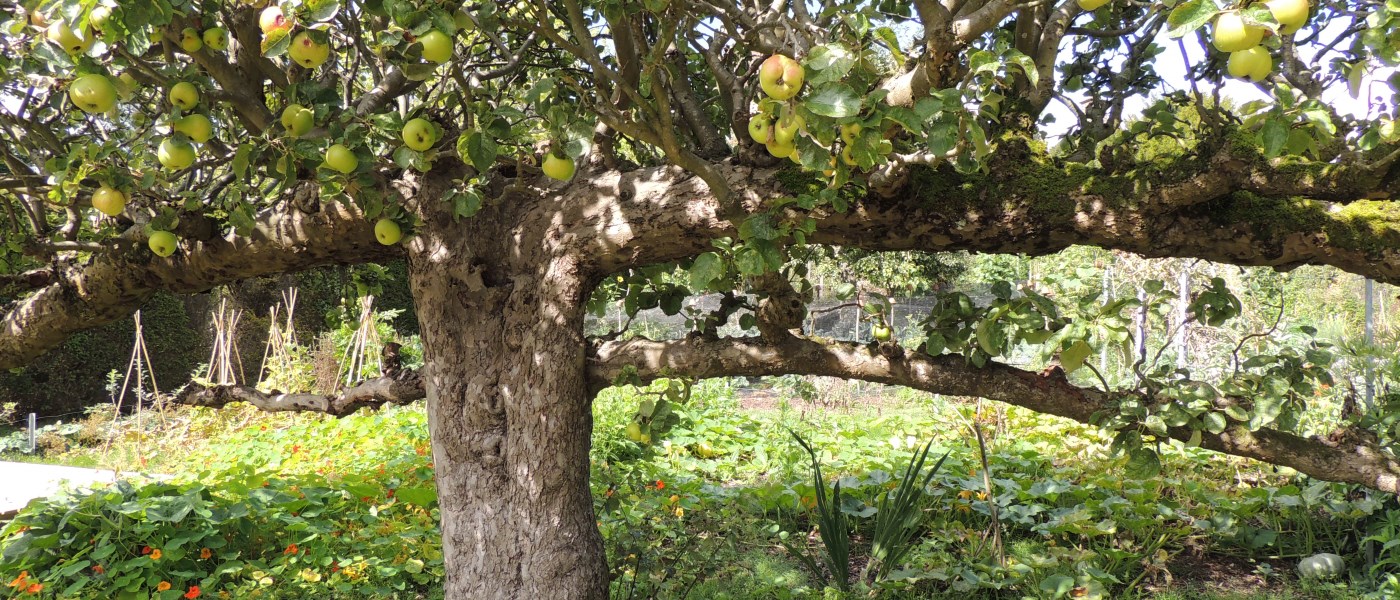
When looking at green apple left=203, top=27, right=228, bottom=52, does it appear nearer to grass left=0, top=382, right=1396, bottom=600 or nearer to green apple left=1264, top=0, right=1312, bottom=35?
grass left=0, top=382, right=1396, bottom=600

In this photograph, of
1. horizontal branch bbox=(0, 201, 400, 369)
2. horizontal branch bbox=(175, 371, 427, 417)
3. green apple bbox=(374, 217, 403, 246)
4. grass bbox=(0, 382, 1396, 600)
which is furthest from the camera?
grass bbox=(0, 382, 1396, 600)

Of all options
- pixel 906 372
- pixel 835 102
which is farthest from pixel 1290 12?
pixel 906 372

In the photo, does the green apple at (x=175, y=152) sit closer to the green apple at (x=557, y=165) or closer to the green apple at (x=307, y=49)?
the green apple at (x=307, y=49)

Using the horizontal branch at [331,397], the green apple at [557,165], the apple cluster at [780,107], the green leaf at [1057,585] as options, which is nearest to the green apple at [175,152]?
the green apple at [557,165]

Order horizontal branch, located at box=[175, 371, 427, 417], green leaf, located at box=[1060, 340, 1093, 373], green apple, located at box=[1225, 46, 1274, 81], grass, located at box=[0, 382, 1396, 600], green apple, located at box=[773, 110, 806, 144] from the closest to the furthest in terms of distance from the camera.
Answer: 1. green apple, located at box=[1225, 46, 1274, 81]
2. green apple, located at box=[773, 110, 806, 144]
3. green leaf, located at box=[1060, 340, 1093, 373]
4. horizontal branch, located at box=[175, 371, 427, 417]
5. grass, located at box=[0, 382, 1396, 600]

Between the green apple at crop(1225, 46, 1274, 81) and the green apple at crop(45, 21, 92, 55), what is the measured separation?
5.84 feet

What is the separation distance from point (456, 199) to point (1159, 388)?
1.81 metres

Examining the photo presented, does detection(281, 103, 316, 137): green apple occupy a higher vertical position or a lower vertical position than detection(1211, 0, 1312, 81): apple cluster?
higher

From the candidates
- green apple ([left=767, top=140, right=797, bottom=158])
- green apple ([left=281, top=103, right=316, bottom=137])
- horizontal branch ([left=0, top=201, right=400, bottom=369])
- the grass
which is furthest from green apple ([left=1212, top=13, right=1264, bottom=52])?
horizontal branch ([left=0, top=201, right=400, bottom=369])

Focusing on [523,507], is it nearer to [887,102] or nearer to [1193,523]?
[887,102]

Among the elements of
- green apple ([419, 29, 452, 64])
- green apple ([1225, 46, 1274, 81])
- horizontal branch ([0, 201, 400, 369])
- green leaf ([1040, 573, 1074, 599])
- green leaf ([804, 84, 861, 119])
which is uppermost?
green apple ([419, 29, 452, 64])

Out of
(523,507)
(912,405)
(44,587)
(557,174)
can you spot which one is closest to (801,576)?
(523,507)

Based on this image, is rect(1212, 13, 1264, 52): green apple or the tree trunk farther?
the tree trunk

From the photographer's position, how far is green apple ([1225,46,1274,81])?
116cm
